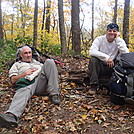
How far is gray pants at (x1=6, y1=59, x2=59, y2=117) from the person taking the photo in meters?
3.45

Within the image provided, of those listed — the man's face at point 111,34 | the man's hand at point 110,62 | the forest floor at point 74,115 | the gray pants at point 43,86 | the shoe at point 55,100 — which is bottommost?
the forest floor at point 74,115

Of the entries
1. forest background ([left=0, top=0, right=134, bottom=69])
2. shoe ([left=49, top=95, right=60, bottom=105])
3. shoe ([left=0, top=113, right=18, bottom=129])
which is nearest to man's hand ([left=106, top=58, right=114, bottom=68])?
shoe ([left=49, top=95, right=60, bottom=105])

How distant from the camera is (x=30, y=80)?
3.92 meters

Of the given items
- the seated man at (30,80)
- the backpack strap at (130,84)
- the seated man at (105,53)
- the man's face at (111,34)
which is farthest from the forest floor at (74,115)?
the man's face at (111,34)

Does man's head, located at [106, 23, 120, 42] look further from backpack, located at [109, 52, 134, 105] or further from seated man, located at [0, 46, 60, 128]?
seated man, located at [0, 46, 60, 128]

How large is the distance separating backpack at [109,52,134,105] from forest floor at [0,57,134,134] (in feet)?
0.76

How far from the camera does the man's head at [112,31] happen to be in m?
4.24

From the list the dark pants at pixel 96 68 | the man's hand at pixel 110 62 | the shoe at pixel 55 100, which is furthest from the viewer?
the dark pants at pixel 96 68

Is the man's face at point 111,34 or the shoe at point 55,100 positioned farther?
the man's face at point 111,34

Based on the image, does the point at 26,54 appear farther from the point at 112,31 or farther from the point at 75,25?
the point at 75,25

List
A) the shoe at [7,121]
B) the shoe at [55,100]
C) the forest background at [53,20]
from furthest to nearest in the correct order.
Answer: the forest background at [53,20], the shoe at [55,100], the shoe at [7,121]

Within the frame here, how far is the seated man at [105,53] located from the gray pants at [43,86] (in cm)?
102

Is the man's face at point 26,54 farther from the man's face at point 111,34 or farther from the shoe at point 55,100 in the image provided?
the man's face at point 111,34

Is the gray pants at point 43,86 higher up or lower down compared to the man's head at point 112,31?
lower down
